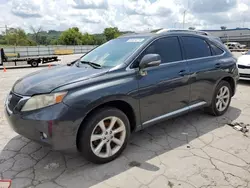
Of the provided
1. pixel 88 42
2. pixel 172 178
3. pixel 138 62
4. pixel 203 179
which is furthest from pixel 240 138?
pixel 88 42

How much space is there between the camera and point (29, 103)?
9.55 feet

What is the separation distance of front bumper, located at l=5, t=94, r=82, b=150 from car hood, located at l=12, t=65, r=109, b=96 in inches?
10.9

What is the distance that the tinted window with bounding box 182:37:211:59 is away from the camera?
14.0 ft

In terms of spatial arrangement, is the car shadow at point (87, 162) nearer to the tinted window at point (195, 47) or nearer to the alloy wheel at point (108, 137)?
the alloy wheel at point (108, 137)

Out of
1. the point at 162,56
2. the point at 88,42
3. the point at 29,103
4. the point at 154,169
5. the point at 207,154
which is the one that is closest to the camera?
the point at 29,103

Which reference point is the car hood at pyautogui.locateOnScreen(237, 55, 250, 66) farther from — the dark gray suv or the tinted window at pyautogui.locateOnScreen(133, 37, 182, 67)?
the tinted window at pyautogui.locateOnScreen(133, 37, 182, 67)

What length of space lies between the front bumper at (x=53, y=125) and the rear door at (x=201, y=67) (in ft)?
7.47

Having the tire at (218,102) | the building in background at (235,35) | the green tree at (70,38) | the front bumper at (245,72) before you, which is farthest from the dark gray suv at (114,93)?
the green tree at (70,38)

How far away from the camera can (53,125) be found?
2.77 m

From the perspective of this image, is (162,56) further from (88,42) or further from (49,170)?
(88,42)

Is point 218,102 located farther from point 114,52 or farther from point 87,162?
point 87,162

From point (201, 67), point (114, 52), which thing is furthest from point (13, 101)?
point (201, 67)

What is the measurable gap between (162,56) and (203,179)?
1.92 meters

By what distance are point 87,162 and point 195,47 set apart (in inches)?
109
